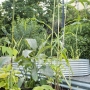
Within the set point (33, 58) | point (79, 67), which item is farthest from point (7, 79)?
point (79, 67)

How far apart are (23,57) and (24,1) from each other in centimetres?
1204

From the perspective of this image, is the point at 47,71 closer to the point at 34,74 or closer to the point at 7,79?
the point at 34,74

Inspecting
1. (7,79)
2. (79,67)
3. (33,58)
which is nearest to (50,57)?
(33,58)

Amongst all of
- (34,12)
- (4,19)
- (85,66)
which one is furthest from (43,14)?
(85,66)

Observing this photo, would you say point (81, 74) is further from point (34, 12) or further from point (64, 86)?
point (34, 12)

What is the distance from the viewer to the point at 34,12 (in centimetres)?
1206

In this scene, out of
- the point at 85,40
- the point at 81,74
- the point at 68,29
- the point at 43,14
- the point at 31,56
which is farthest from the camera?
the point at 43,14

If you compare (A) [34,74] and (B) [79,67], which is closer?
(A) [34,74]

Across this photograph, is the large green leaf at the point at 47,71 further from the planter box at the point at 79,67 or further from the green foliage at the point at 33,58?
the planter box at the point at 79,67

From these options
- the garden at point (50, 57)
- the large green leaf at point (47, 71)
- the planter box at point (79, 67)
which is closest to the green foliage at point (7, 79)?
the garden at point (50, 57)

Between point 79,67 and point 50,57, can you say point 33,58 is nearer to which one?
point 50,57

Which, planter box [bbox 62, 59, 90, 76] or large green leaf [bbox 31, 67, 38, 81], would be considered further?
planter box [bbox 62, 59, 90, 76]

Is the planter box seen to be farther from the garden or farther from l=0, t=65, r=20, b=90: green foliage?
l=0, t=65, r=20, b=90: green foliage

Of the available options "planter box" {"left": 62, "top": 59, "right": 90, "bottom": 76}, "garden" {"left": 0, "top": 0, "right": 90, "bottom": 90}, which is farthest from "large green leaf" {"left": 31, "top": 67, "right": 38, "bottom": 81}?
"planter box" {"left": 62, "top": 59, "right": 90, "bottom": 76}
